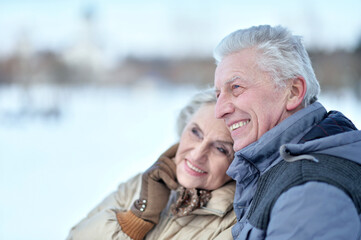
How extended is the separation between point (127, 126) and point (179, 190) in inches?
308

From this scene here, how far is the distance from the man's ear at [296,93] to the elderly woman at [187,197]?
1.41 feet

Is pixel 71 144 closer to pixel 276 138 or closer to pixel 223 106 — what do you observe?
pixel 223 106

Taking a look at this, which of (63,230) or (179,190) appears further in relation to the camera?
(63,230)

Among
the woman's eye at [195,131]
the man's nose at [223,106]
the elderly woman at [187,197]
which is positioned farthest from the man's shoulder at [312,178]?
the woman's eye at [195,131]

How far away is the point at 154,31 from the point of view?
1277 centimetres

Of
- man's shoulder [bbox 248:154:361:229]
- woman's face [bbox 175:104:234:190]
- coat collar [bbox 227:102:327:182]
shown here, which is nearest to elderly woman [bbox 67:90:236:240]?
woman's face [bbox 175:104:234:190]

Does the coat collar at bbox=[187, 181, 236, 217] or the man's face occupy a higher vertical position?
the man's face

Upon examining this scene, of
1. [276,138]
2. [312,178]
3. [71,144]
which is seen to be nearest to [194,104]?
[276,138]

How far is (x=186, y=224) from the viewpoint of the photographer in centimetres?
179

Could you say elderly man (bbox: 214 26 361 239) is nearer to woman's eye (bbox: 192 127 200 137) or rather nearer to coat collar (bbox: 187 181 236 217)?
coat collar (bbox: 187 181 236 217)

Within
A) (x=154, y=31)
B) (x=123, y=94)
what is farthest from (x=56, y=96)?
(x=154, y=31)

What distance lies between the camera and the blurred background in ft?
16.5

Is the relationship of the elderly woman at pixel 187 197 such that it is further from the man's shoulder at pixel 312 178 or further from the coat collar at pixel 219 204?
the man's shoulder at pixel 312 178

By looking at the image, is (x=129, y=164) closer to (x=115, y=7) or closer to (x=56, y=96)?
(x=56, y=96)
